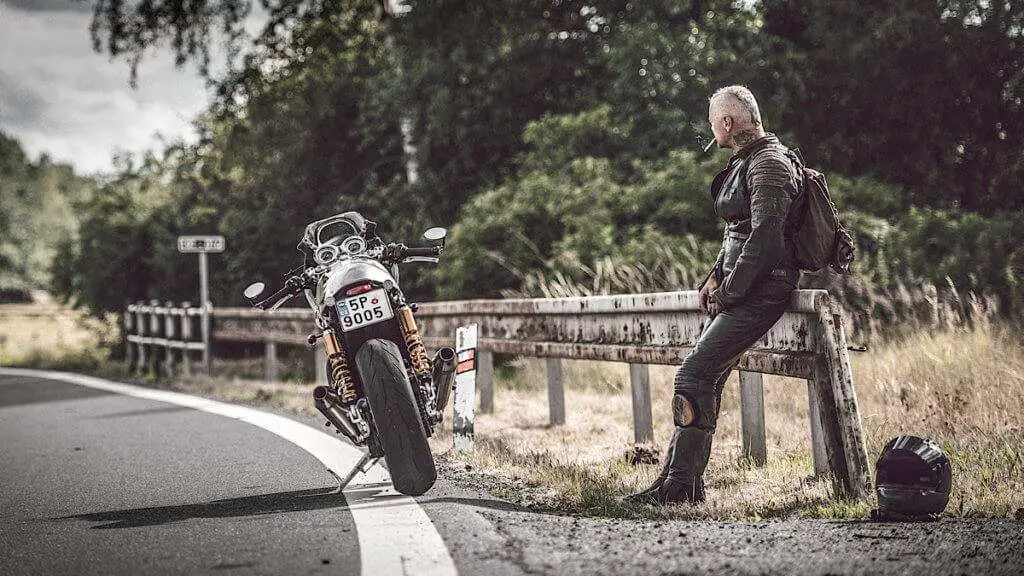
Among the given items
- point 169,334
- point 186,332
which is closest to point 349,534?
point 186,332

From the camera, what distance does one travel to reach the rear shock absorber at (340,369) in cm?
581

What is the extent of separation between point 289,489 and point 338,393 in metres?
0.58

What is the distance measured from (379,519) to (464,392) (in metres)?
2.39

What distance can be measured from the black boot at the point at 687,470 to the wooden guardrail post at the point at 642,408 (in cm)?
193

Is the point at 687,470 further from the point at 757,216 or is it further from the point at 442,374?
the point at 442,374

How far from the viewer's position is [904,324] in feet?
30.8

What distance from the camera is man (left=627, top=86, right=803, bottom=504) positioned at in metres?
5.07

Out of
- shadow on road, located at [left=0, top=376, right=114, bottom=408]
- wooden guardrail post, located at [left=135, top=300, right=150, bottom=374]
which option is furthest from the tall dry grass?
wooden guardrail post, located at [left=135, top=300, right=150, bottom=374]

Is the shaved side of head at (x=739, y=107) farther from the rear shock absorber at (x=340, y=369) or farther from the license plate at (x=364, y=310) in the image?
the rear shock absorber at (x=340, y=369)

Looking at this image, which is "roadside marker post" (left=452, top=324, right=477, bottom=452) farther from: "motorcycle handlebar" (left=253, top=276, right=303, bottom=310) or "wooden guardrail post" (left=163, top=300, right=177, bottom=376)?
"wooden guardrail post" (left=163, top=300, right=177, bottom=376)

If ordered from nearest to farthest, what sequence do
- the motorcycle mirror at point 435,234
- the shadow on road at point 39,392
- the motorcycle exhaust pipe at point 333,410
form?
the motorcycle exhaust pipe at point 333,410 → the motorcycle mirror at point 435,234 → the shadow on road at point 39,392

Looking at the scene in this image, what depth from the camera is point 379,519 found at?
4926 millimetres

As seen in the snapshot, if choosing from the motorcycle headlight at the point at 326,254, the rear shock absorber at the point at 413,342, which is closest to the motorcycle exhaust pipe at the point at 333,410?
the rear shock absorber at the point at 413,342

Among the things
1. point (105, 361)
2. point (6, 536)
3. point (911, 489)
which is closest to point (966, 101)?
point (911, 489)
